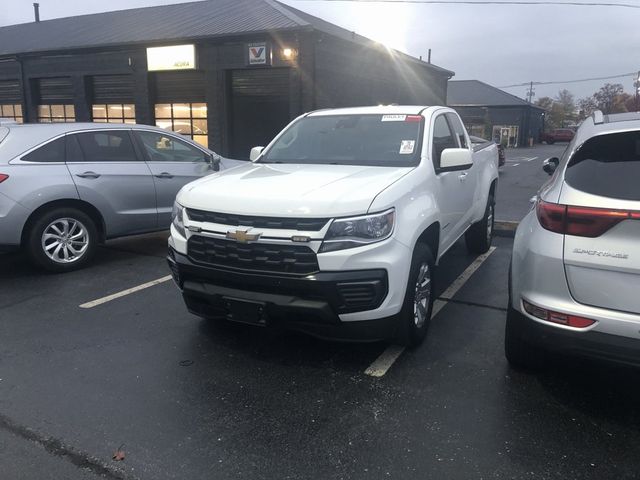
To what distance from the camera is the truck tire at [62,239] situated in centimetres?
577

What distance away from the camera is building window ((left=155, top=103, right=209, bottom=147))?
64.6 feet

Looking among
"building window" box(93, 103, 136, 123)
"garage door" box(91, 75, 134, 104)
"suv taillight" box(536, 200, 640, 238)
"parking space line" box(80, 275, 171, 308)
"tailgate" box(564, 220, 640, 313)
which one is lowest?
"parking space line" box(80, 275, 171, 308)

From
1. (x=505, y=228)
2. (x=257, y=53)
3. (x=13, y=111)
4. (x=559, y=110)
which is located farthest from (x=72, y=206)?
(x=559, y=110)

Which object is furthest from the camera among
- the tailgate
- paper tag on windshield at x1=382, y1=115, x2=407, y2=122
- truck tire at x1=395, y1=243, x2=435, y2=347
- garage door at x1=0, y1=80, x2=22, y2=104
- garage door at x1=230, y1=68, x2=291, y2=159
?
garage door at x1=0, y1=80, x2=22, y2=104

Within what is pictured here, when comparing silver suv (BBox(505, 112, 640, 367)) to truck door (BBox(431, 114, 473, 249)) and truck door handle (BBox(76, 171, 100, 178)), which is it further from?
truck door handle (BBox(76, 171, 100, 178))

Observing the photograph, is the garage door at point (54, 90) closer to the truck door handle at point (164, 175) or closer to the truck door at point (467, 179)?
the truck door handle at point (164, 175)

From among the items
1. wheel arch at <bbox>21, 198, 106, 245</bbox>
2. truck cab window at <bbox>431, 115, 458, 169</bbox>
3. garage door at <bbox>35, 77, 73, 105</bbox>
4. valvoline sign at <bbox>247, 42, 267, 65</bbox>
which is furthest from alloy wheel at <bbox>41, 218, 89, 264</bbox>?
garage door at <bbox>35, 77, 73, 105</bbox>

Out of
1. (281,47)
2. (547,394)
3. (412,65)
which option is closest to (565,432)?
(547,394)

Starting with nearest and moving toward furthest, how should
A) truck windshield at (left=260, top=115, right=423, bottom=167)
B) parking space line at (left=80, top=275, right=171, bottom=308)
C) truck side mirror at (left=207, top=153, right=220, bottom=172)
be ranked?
truck windshield at (left=260, top=115, right=423, bottom=167) < parking space line at (left=80, top=275, right=171, bottom=308) < truck side mirror at (left=207, top=153, right=220, bottom=172)

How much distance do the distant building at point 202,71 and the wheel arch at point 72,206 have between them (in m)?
12.3

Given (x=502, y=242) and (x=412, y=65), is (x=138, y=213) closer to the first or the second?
(x=502, y=242)

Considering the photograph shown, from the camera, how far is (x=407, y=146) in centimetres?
443

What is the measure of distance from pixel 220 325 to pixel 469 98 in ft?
152

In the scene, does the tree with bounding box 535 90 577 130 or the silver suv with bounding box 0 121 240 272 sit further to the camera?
the tree with bounding box 535 90 577 130
